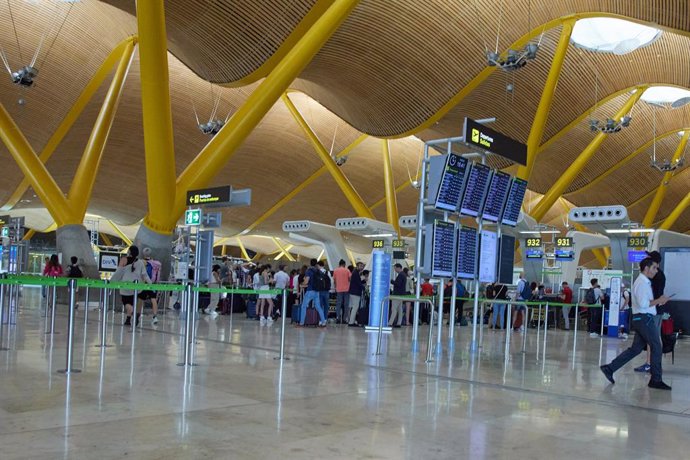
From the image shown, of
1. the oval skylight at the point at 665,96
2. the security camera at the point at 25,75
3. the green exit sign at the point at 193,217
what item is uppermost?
the oval skylight at the point at 665,96

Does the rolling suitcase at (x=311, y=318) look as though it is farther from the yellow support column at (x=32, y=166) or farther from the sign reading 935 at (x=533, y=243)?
the sign reading 935 at (x=533, y=243)

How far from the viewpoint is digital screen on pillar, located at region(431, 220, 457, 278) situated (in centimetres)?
1104

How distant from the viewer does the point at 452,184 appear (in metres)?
11.3

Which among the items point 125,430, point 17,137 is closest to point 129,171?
point 17,137

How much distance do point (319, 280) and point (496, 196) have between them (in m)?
6.37

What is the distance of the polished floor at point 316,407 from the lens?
14.4ft

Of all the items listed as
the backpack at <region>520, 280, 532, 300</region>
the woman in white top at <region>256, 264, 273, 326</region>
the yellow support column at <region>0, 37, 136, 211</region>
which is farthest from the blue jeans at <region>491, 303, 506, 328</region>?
the yellow support column at <region>0, 37, 136, 211</region>

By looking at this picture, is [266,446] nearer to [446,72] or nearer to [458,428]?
[458,428]

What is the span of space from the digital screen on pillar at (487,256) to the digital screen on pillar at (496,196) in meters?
0.35

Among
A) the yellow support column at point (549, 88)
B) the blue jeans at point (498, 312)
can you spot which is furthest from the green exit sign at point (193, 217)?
the yellow support column at point (549, 88)

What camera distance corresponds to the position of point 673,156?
4219 cm

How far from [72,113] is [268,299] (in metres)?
16.7

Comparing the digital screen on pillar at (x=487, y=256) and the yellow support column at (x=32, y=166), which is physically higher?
the yellow support column at (x=32, y=166)

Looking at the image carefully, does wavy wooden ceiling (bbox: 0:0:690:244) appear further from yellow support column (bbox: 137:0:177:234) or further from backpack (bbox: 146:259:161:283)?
backpack (bbox: 146:259:161:283)
